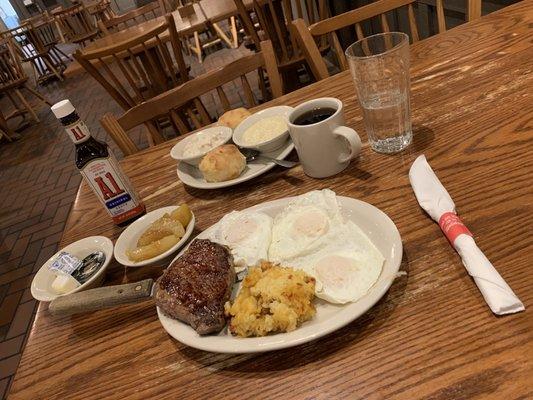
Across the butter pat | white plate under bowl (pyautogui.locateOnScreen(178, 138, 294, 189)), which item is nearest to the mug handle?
white plate under bowl (pyautogui.locateOnScreen(178, 138, 294, 189))

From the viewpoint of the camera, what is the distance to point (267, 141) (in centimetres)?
107

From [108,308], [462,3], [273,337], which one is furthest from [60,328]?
[462,3]

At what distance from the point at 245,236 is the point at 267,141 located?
0.34 m

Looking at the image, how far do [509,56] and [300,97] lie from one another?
1.99 ft

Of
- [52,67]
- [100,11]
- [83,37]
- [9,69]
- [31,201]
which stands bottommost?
[31,201]

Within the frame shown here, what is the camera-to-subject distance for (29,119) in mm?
6566

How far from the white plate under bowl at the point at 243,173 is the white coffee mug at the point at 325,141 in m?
0.11

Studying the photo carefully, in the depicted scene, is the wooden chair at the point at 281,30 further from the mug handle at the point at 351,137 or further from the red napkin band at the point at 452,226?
the red napkin band at the point at 452,226

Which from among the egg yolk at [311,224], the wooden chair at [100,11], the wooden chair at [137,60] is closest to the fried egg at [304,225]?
the egg yolk at [311,224]

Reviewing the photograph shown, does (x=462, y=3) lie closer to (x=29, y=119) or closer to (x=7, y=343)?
(x=7, y=343)

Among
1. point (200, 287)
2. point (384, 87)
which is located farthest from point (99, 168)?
point (384, 87)

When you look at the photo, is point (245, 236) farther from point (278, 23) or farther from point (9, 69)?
point (9, 69)

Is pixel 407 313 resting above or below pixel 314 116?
below

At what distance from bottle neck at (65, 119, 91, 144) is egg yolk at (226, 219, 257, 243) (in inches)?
16.5
